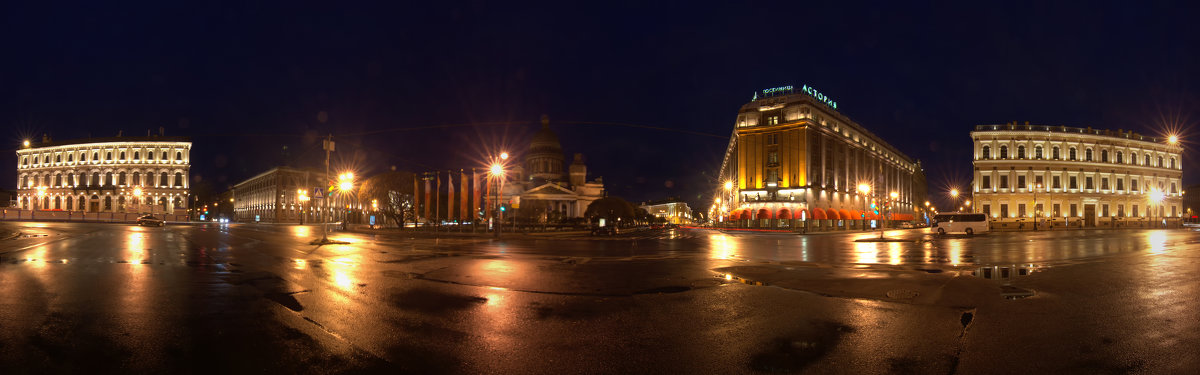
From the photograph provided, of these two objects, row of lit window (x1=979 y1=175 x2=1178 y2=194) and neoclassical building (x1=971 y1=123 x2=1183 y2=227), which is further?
row of lit window (x1=979 y1=175 x2=1178 y2=194)

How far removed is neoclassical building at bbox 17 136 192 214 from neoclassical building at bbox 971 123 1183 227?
135 metres

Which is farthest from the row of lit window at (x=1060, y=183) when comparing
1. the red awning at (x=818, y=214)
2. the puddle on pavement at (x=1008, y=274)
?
the puddle on pavement at (x=1008, y=274)

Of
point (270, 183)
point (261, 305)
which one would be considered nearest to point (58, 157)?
point (270, 183)

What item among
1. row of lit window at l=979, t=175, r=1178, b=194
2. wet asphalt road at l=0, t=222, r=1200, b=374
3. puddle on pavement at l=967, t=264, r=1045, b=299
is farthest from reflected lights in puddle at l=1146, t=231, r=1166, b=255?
row of lit window at l=979, t=175, r=1178, b=194

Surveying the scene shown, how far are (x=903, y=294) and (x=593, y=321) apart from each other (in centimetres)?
617

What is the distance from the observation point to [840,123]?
279 ft

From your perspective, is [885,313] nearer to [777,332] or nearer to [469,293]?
[777,332]

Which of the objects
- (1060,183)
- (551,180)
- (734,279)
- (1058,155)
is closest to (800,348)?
(734,279)

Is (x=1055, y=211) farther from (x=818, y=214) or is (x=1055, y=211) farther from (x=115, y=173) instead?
(x=115, y=173)

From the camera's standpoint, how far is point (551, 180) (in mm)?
119750

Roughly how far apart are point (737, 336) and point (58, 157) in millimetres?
150245

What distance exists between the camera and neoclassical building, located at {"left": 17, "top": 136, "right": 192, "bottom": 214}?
108 meters

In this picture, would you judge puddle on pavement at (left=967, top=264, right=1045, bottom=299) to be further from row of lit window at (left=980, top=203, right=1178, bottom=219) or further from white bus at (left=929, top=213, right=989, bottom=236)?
row of lit window at (left=980, top=203, right=1178, bottom=219)

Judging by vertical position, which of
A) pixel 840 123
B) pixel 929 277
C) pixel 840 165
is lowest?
pixel 929 277
